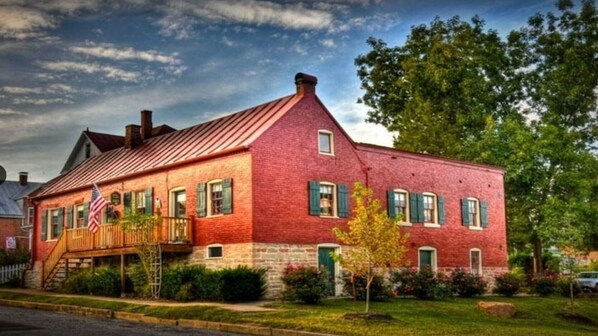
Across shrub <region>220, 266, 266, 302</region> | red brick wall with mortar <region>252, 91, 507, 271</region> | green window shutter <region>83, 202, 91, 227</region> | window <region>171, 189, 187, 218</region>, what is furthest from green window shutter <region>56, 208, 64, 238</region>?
shrub <region>220, 266, 266, 302</region>

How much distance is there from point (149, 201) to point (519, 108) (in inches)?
1124

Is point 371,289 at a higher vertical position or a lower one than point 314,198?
lower

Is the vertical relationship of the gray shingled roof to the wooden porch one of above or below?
above

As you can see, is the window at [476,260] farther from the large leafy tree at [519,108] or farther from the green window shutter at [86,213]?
the green window shutter at [86,213]

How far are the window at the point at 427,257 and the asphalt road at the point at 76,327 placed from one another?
16458 millimetres

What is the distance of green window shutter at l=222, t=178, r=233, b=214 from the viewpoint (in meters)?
25.9

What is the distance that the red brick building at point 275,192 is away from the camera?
25609 mm

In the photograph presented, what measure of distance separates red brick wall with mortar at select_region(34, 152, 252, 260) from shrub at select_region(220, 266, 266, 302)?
155cm

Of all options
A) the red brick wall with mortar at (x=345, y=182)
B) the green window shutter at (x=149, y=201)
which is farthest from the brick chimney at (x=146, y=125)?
the red brick wall with mortar at (x=345, y=182)

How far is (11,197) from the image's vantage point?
63.9 m

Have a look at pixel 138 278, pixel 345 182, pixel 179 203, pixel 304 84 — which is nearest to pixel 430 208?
pixel 345 182

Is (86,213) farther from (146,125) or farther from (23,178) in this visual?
(23,178)

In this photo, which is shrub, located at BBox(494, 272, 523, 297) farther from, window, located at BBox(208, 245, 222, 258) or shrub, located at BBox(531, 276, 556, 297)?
window, located at BBox(208, 245, 222, 258)

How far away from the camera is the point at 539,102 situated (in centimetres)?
4644
